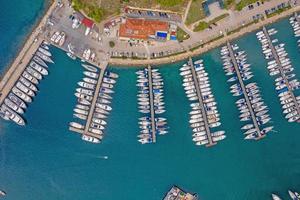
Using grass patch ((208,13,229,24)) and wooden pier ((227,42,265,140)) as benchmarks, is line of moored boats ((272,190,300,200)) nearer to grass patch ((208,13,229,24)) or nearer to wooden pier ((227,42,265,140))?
wooden pier ((227,42,265,140))

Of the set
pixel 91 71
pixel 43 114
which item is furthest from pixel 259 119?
pixel 43 114

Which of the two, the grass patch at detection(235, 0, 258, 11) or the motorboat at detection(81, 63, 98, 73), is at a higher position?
the grass patch at detection(235, 0, 258, 11)

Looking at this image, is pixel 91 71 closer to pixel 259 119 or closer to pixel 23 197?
pixel 23 197

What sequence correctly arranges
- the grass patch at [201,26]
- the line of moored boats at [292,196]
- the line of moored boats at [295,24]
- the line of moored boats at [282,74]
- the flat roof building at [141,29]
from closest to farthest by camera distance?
the grass patch at [201,26] → the line of moored boats at [292,196] → the flat roof building at [141,29] → the line of moored boats at [282,74] → the line of moored boats at [295,24]

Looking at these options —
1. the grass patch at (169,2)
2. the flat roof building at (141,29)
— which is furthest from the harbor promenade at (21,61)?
the grass patch at (169,2)

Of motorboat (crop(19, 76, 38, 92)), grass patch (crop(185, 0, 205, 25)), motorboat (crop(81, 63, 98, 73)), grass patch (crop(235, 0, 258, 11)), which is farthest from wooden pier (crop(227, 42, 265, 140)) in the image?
motorboat (crop(19, 76, 38, 92))

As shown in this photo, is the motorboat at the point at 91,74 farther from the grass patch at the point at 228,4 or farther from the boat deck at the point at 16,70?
the grass patch at the point at 228,4

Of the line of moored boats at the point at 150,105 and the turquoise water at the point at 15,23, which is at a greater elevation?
the turquoise water at the point at 15,23
